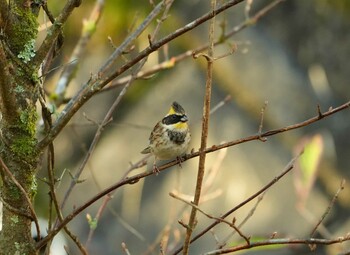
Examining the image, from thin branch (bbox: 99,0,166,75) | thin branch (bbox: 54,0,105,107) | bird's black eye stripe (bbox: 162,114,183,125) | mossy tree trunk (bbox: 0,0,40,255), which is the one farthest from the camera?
bird's black eye stripe (bbox: 162,114,183,125)

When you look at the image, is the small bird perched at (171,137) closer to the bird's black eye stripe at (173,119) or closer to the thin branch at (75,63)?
the bird's black eye stripe at (173,119)

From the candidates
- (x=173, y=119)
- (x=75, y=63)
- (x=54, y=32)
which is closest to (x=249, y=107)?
(x=173, y=119)

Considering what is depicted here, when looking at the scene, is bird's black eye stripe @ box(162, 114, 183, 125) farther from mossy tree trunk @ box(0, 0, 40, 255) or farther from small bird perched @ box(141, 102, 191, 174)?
mossy tree trunk @ box(0, 0, 40, 255)

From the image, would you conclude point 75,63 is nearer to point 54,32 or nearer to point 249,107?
point 54,32

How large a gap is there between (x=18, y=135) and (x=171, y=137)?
53.1 inches

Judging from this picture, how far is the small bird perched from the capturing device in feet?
9.94

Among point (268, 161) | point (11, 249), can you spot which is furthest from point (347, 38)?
point (11, 249)

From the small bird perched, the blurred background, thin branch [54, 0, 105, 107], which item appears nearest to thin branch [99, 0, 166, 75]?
thin branch [54, 0, 105, 107]

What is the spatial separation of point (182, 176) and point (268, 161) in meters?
0.73

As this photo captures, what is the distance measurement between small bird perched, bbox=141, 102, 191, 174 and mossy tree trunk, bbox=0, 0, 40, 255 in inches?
50.2

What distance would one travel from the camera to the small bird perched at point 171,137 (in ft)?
9.94

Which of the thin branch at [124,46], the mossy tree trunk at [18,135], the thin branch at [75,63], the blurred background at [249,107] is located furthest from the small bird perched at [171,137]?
the blurred background at [249,107]

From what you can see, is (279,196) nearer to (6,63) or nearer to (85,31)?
(85,31)

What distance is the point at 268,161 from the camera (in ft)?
19.0
